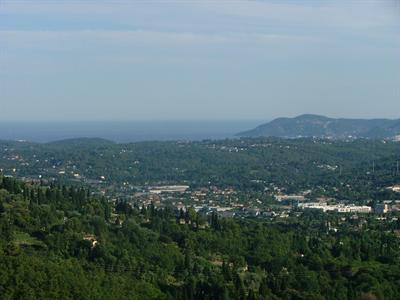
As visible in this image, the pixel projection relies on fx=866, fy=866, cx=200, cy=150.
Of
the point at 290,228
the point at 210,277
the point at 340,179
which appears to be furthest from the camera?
the point at 340,179

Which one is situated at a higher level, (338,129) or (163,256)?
(338,129)

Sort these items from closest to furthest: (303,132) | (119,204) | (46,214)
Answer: (46,214) < (119,204) < (303,132)

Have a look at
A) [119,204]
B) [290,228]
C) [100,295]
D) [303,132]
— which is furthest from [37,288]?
[303,132]

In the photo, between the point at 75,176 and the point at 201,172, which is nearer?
the point at 75,176

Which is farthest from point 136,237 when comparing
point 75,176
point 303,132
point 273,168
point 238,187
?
point 303,132

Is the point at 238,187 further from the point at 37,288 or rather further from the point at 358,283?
the point at 37,288

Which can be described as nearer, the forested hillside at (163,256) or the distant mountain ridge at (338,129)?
the forested hillside at (163,256)

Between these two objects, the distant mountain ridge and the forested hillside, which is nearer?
the forested hillside

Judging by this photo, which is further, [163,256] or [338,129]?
[338,129]
